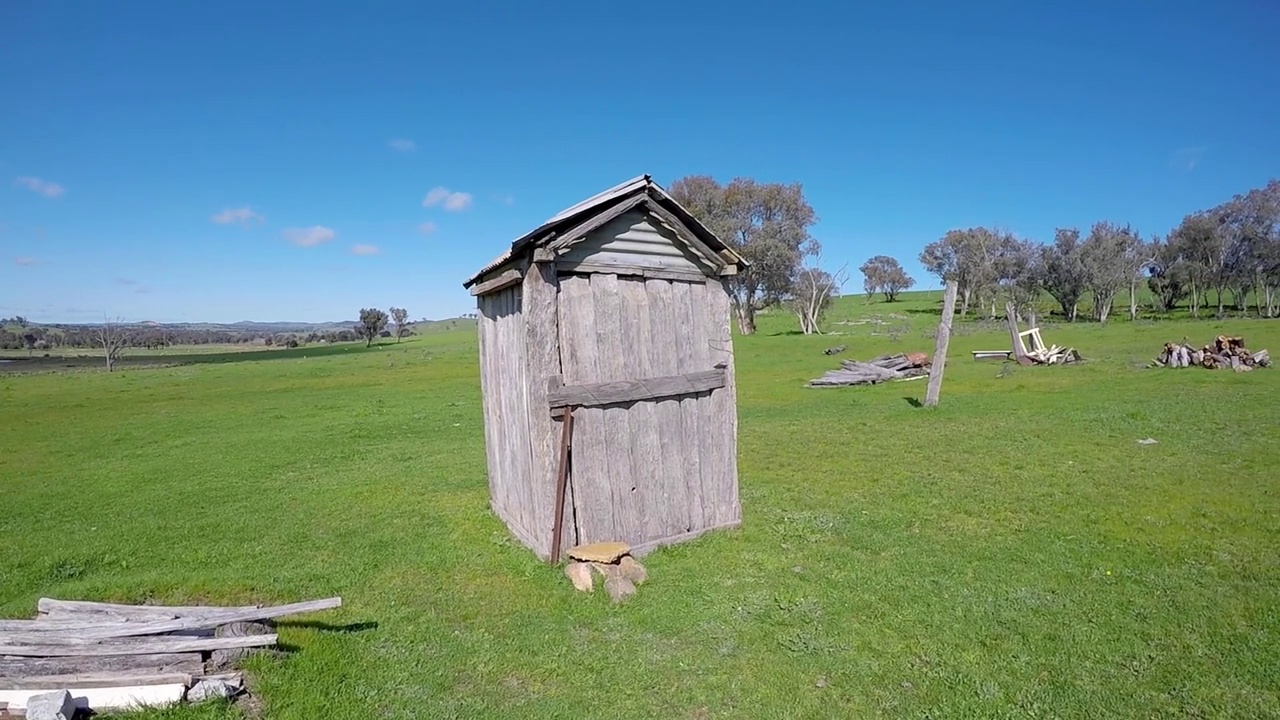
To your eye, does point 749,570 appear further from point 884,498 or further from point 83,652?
point 83,652

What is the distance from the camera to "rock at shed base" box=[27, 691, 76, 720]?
14.6 feet

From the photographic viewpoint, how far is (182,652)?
5219mm

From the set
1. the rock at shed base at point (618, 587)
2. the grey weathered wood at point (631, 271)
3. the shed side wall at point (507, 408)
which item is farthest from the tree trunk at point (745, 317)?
the rock at shed base at point (618, 587)

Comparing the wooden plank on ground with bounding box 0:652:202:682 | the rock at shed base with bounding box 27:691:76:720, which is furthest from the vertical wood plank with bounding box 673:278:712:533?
the rock at shed base with bounding box 27:691:76:720

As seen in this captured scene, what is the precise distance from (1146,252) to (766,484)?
71.4 m

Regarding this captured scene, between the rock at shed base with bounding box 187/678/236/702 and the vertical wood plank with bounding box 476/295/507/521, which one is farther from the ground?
the vertical wood plank with bounding box 476/295/507/521

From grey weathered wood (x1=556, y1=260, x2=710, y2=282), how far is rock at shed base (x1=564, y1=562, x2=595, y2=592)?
342 cm

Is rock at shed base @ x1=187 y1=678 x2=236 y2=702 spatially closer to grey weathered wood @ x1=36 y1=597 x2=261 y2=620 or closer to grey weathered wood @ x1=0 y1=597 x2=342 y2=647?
grey weathered wood @ x1=0 y1=597 x2=342 y2=647

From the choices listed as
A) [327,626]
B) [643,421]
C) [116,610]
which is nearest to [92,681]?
[116,610]

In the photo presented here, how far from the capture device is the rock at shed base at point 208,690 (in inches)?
198

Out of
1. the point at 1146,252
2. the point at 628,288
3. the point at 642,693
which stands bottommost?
the point at 642,693

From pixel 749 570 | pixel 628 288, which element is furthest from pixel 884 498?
pixel 628 288

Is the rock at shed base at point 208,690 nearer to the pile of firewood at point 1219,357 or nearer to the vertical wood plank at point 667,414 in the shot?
the vertical wood plank at point 667,414

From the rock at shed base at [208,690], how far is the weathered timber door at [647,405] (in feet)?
12.3
